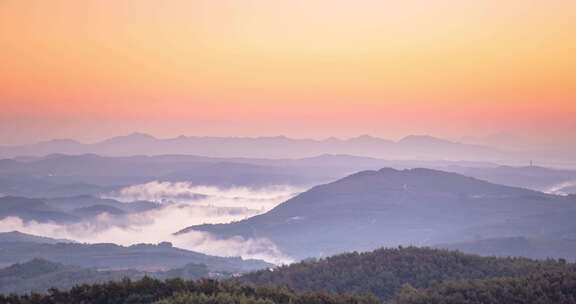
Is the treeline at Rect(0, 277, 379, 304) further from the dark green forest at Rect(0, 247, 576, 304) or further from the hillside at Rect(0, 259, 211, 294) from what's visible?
the hillside at Rect(0, 259, 211, 294)

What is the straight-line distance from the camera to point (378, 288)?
118ft

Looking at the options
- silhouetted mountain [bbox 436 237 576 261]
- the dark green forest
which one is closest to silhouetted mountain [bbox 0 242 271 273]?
silhouetted mountain [bbox 436 237 576 261]

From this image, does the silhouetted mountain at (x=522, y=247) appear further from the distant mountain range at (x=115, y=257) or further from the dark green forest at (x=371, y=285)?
the dark green forest at (x=371, y=285)

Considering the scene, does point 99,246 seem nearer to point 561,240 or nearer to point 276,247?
point 276,247

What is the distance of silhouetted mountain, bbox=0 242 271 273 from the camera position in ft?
410

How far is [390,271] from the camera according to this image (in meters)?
37.5

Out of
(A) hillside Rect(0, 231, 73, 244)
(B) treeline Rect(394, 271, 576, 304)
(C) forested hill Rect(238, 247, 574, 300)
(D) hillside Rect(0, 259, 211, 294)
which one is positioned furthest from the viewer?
(A) hillside Rect(0, 231, 73, 244)

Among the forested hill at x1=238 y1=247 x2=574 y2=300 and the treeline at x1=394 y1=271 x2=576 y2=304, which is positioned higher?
the treeline at x1=394 y1=271 x2=576 y2=304

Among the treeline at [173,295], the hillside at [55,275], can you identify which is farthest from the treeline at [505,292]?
the hillside at [55,275]

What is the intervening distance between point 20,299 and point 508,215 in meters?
173

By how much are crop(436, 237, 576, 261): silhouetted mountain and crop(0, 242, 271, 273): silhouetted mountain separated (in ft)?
109

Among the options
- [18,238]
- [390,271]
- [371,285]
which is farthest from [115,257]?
[371,285]

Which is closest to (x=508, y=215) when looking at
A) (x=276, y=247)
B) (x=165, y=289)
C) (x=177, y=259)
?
(x=276, y=247)

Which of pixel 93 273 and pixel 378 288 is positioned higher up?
pixel 378 288
